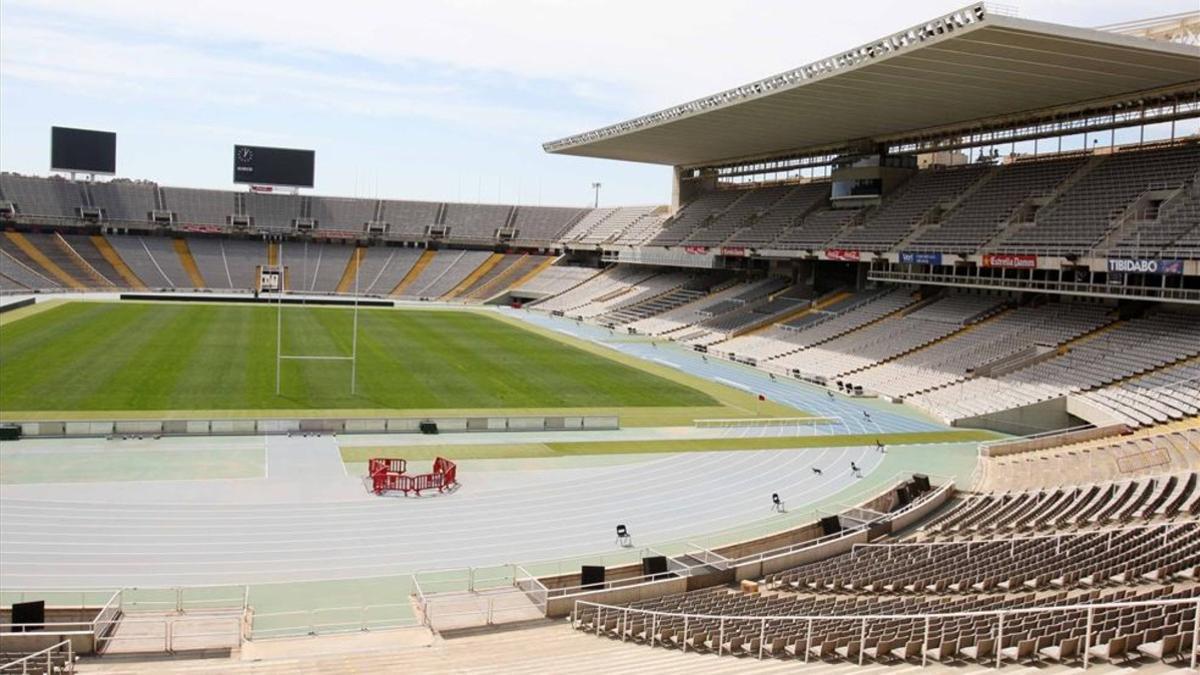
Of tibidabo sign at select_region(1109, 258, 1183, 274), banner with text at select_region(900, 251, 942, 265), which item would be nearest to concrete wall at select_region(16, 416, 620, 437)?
tibidabo sign at select_region(1109, 258, 1183, 274)

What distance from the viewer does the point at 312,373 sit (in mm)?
38938

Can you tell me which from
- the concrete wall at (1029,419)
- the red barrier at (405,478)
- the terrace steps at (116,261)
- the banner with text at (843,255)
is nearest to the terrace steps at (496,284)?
the terrace steps at (116,261)

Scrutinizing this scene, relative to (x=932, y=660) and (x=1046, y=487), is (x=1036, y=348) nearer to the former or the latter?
(x=1046, y=487)

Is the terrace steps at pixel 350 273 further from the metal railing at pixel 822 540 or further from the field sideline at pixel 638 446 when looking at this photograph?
the metal railing at pixel 822 540

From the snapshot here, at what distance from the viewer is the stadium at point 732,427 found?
43.5 ft

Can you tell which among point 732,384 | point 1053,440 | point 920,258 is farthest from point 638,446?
point 920,258

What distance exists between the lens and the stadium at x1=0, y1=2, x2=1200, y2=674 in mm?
13273

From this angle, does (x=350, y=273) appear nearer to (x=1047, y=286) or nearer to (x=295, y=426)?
(x=295, y=426)

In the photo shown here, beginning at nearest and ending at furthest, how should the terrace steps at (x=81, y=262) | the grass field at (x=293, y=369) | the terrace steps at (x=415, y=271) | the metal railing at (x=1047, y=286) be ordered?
1. the grass field at (x=293, y=369)
2. the metal railing at (x=1047, y=286)
3. the terrace steps at (x=81, y=262)
4. the terrace steps at (x=415, y=271)

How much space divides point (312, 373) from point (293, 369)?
120 centimetres

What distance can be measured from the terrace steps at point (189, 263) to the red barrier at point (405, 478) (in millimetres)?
63507

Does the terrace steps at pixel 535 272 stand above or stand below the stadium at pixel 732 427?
above

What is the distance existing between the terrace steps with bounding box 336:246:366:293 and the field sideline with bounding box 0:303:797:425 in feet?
82.1

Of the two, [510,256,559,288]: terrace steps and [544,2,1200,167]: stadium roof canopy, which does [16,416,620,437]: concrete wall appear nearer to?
[544,2,1200,167]: stadium roof canopy
